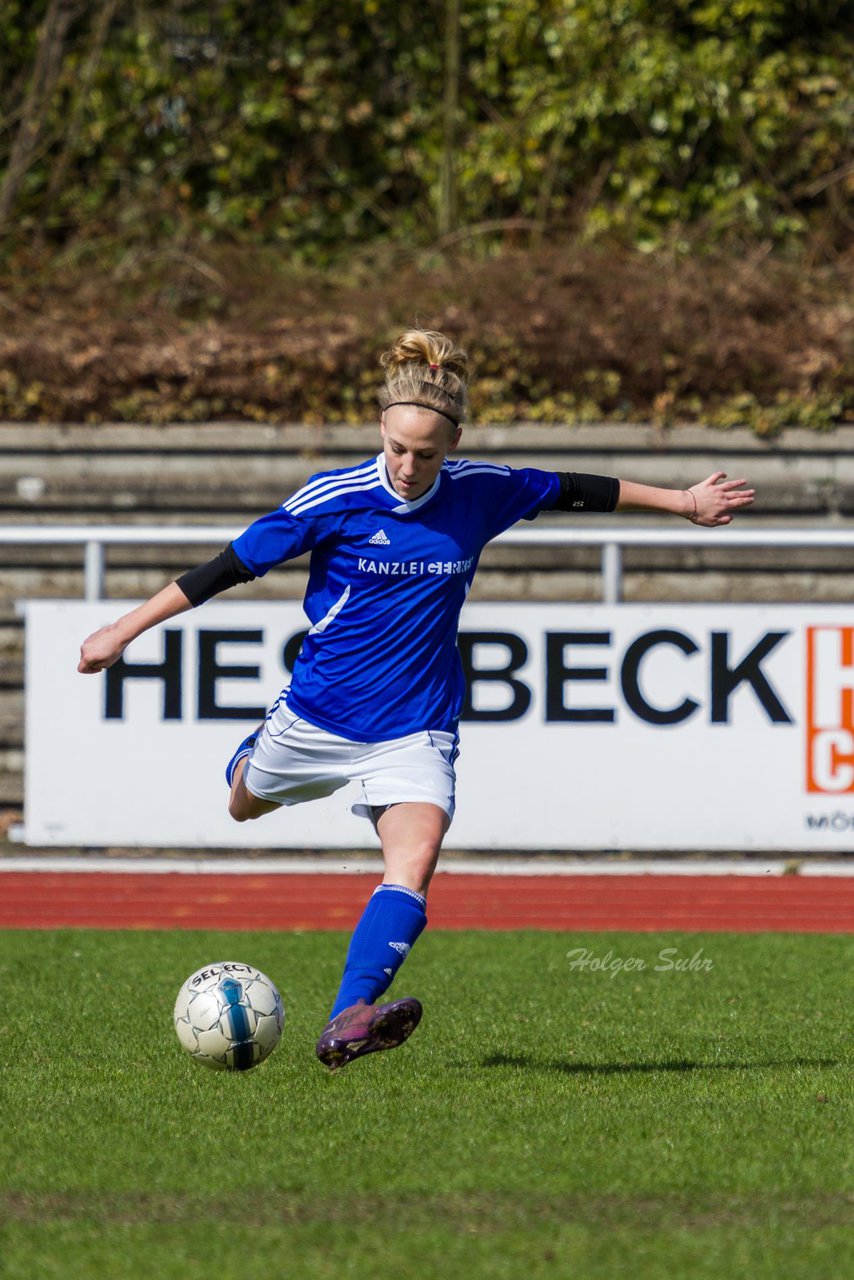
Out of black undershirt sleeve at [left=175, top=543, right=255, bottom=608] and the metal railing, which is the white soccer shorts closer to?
black undershirt sleeve at [left=175, top=543, right=255, bottom=608]

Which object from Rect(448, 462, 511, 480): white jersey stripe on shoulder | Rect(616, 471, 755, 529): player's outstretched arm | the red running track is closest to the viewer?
Rect(448, 462, 511, 480): white jersey stripe on shoulder

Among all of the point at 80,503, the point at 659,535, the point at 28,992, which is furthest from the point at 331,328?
the point at 28,992

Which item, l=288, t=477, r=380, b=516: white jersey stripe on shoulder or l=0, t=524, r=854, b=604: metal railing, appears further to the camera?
l=0, t=524, r=854, b=604: metal railing

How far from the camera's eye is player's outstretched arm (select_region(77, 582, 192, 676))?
14.9 ft

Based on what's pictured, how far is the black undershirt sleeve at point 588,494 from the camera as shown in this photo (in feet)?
16.6

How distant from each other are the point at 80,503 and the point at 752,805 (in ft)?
20.2

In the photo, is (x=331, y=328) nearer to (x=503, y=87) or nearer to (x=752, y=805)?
(x=503, y=87)

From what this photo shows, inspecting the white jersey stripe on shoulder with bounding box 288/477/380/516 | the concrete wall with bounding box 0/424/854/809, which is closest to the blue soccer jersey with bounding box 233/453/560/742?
the white jersey stripe on shoulder with bounding box 288/477/380/516

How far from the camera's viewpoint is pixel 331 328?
46.6 ft

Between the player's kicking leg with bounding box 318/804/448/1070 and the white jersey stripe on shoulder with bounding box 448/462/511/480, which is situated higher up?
the white jersey stripe on shoulder with bounding box 448/462/511/480

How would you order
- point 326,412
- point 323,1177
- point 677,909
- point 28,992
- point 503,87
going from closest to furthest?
point 323,1177 → point 28,992 → point 677,909 → point 326,412 → point 503,87

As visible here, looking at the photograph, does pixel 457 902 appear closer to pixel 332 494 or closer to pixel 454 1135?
pixel 332 494

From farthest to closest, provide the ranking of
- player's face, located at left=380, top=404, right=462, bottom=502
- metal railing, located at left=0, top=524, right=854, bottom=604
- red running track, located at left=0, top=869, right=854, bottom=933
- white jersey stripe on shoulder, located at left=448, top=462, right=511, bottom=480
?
metal railing, located at left=0, top=524, right=854, bottom=604 → red running track, located at left=0, top=869, right=854, bottom=933 → white jersey stripe on shoulder, located at left=448, top=462, right=511, bottom=480 → player's face, located at left=380, top=404, right=462, bottom=502

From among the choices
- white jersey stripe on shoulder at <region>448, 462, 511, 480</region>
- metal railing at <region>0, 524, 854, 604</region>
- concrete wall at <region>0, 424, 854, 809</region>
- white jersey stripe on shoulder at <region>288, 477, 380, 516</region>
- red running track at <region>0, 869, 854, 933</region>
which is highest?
concrete wall at <region>0, 424, 854, 809</region>
